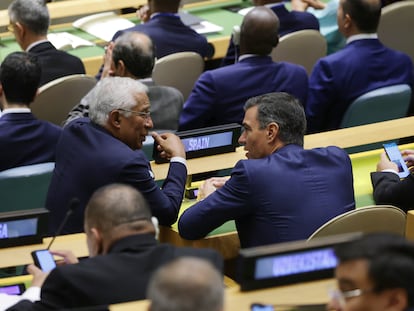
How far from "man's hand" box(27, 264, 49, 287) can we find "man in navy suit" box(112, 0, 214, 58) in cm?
319

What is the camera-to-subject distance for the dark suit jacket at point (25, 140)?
4.94 meters

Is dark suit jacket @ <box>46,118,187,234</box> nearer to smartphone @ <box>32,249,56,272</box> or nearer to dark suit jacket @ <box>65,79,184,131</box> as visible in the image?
smartphone @ <box>32,249,56,272</box>

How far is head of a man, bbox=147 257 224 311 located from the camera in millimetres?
2500

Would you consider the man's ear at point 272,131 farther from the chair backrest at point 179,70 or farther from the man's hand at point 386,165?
the chair backrest at point 179,70

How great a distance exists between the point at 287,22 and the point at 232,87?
1.26 metres

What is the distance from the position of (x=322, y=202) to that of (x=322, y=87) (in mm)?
1860

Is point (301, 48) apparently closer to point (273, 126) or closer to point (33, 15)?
point (33, 15)

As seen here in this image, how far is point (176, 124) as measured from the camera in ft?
18.4

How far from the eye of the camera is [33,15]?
6324 millimetres

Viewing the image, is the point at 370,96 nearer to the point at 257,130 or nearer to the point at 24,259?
the point at 257,130

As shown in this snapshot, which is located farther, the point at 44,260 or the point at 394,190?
the point at 394,190

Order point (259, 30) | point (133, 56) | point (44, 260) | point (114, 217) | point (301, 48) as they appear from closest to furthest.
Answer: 1. point (114, 217)
2. point (44, 260)
3. point (133, 56)
4. point (259, 30)
5. point (301, 48)

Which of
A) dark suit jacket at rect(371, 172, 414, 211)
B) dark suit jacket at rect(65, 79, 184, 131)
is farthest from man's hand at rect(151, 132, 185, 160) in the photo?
dark suit jacket at rect(65, 79, 184, 131)

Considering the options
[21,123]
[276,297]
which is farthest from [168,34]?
[276,297]
